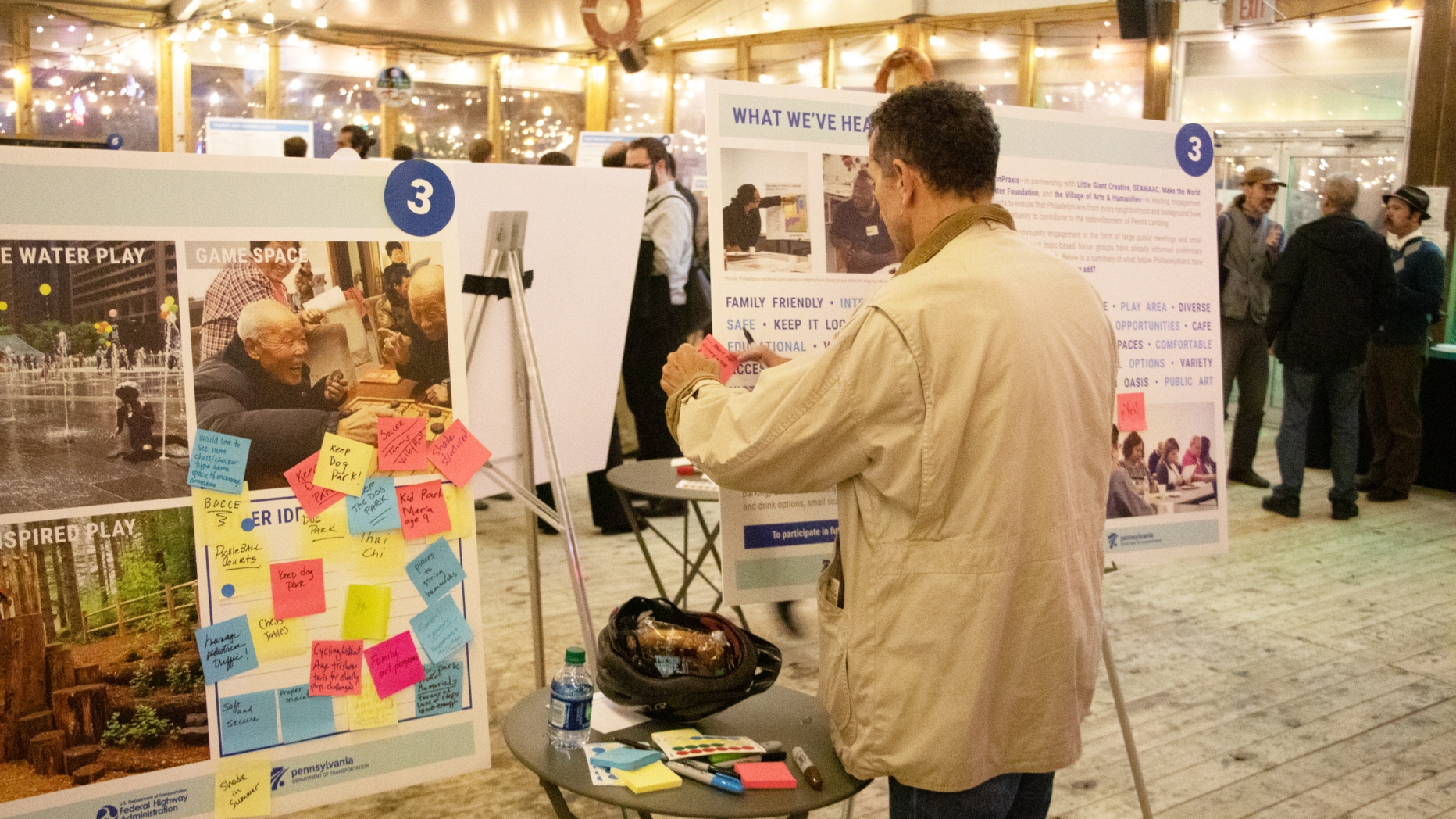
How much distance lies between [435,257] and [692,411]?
0.70m

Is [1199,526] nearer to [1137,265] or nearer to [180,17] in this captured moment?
[1137,265]

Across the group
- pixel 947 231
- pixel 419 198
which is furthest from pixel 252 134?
pixel 947 231

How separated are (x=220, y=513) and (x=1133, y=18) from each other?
5509mm

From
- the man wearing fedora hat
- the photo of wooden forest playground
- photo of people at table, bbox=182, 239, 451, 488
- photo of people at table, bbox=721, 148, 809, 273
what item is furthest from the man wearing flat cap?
the photo of wooden forest playground

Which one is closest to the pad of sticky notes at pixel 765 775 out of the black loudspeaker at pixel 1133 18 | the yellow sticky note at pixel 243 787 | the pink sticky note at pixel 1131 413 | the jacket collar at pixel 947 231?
the jacket collar at pixel 947 231

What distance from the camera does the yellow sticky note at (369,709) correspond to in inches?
79.2

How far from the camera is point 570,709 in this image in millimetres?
1623

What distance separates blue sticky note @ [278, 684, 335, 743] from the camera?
6.44 ft

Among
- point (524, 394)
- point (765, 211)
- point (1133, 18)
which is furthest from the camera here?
point (1133, 18)

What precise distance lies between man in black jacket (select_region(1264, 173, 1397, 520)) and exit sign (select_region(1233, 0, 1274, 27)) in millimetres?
3519

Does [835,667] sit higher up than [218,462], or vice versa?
[218,462]

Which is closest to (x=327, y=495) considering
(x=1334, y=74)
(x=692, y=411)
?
(x=692, y=411)

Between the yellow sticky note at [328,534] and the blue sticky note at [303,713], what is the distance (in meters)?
0.24

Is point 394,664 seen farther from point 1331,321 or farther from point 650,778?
point 1331,321
